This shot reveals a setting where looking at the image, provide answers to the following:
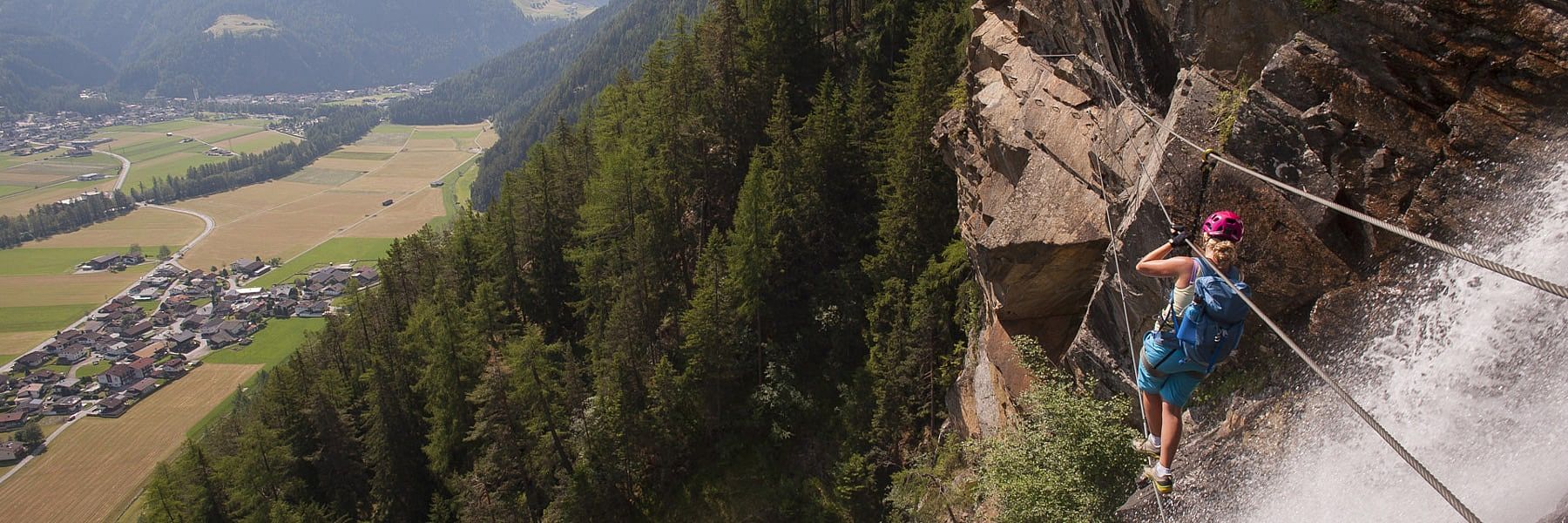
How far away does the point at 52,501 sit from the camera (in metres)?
78.1

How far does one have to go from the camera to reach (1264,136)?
→ 36.9 feet

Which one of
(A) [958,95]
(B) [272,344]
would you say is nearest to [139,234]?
(B) [272,344]

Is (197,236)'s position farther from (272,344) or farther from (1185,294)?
(1185,294)

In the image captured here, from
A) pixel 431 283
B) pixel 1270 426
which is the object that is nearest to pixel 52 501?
pixel 431 283

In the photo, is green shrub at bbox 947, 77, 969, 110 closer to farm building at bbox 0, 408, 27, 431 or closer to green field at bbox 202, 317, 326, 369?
green field at bbox 202, 317, 326, 369

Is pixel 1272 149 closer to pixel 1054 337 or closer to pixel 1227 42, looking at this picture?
pixel 1227 42

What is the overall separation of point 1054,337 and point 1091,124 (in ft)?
20.5

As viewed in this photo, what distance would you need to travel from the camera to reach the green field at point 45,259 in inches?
5950

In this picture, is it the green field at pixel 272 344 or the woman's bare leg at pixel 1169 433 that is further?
the green field at pixel 272 344

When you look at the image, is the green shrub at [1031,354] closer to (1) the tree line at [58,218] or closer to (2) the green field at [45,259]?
(2) the green field at [45,259]

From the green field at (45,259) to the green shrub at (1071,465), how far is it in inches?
8254

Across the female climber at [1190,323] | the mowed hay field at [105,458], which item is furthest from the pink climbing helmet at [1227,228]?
the mowed hay field at [105,458]

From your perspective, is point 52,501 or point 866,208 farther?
point 52,501

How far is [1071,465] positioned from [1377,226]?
22.8 feet
